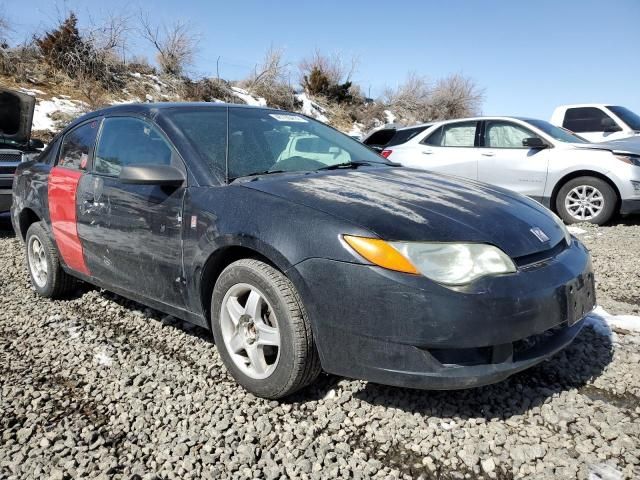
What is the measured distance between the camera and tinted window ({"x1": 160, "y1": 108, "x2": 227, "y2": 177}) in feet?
8.84

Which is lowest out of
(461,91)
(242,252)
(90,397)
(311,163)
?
(90,397)

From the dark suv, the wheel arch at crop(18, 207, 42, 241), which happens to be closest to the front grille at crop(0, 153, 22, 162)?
the dark suv

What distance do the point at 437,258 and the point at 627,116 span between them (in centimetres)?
961

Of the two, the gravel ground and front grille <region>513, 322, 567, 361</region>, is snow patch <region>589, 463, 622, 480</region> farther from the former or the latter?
front grille <region>513, 322, 567, 361</region>

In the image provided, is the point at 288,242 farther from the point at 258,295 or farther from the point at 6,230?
the point at 6,230

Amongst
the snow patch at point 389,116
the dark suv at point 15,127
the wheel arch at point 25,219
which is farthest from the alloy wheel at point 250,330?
the snow patch at point 389,116

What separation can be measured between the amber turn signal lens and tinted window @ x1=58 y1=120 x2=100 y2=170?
2.34 metres

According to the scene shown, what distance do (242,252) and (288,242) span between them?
0.38 meters

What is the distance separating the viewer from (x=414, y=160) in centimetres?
789

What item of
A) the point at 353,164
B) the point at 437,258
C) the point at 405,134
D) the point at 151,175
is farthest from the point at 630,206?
the point at 151,175

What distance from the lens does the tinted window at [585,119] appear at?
9.70 m

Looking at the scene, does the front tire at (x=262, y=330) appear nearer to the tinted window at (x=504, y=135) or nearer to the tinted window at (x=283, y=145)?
the tinted window at (x=283, y=145)

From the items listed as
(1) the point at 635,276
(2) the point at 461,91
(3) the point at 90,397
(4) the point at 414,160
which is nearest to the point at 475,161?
(4) the point at 414,160

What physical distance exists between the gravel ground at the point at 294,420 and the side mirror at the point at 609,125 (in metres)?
7.81
